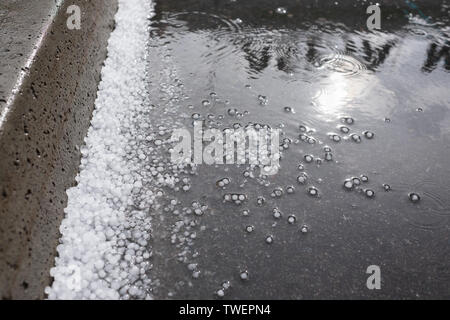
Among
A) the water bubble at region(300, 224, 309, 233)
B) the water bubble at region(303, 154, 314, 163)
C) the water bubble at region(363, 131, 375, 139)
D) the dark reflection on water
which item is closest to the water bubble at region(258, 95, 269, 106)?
the dark reflection on water

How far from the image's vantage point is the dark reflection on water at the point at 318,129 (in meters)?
1.97

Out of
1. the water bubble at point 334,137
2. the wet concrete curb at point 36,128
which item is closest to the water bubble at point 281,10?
the water bubble at point 334,137

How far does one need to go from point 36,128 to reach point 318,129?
1.77 m

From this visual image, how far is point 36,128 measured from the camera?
6.37ft

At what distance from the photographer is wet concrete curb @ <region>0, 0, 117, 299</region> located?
5.35 ft

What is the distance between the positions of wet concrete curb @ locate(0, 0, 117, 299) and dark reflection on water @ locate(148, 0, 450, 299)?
0.55 m

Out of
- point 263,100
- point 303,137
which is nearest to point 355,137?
point 303,137

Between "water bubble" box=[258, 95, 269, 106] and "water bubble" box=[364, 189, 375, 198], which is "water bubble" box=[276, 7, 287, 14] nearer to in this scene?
"water bubble" box=[258, 95, 269, 106]

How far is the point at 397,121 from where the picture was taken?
111 inches

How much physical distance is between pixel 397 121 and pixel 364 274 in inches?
52.1

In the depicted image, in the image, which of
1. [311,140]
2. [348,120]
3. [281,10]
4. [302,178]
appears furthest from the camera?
[281,10]

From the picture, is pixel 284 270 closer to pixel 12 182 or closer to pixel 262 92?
pixel 12 182

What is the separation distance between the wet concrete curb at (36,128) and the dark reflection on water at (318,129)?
1.79 ft

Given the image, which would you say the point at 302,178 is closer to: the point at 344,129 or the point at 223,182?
the point at 223,182
